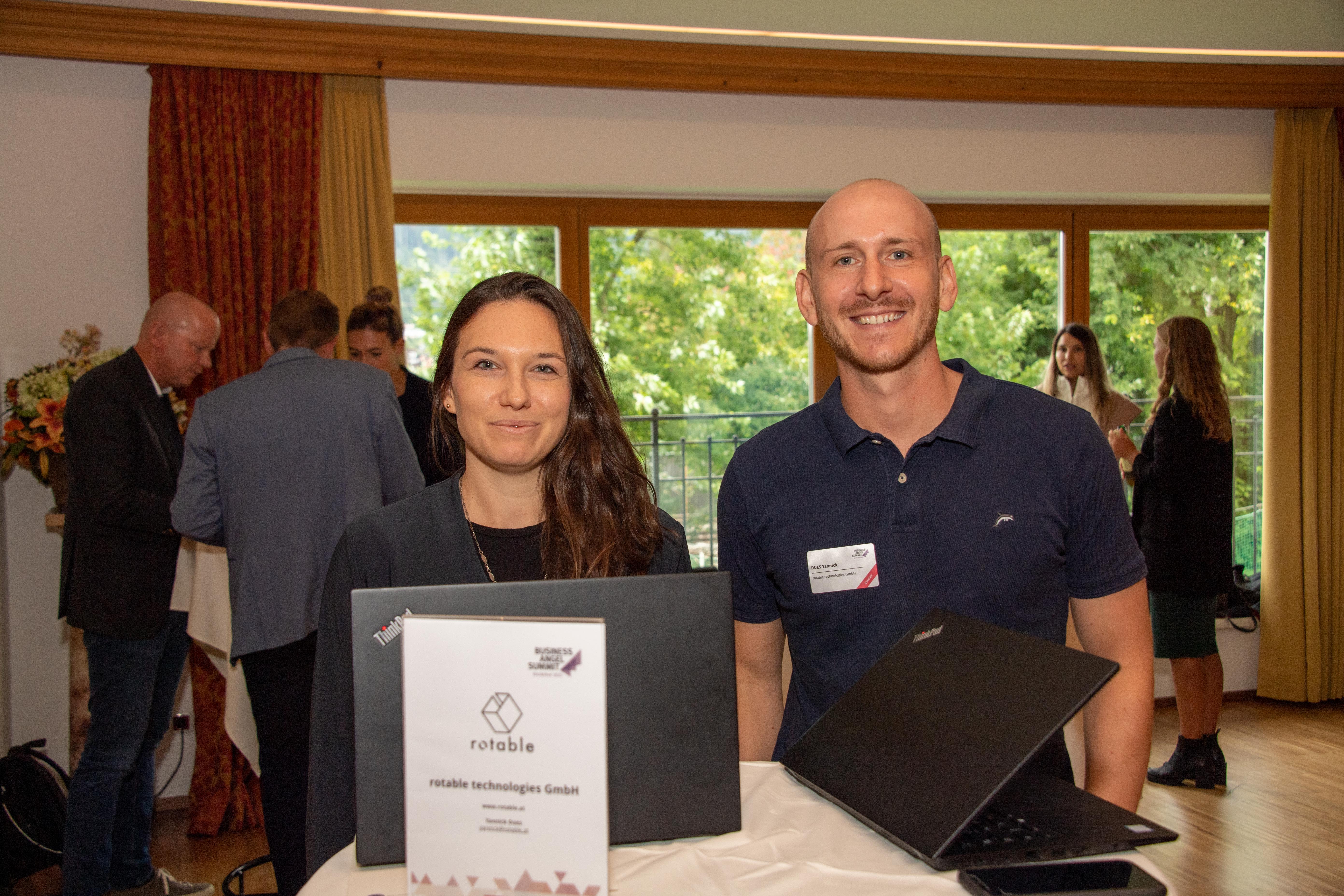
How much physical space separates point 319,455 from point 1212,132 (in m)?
4.36

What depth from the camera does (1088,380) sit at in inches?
162

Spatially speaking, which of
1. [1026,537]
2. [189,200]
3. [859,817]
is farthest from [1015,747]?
[189,200]

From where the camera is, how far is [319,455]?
2.49 m

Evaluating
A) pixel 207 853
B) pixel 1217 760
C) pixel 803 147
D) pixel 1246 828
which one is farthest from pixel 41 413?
pixel 1217 760

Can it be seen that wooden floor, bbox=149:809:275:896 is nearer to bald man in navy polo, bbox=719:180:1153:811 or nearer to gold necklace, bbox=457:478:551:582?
gold necklace, bbox=457:478:551:582

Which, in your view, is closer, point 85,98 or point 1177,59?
point 85,98

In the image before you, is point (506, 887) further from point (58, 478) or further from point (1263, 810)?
point (1263, 810)

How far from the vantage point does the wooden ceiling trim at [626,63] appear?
3.43m

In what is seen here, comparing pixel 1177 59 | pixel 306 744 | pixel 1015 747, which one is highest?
pixel 1177 59

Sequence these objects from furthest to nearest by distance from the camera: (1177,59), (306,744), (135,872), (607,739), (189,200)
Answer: (1177,59) → (189,200) → (135,872) → (306,744) → (607,739)

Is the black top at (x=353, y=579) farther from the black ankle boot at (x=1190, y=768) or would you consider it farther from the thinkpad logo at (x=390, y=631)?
the black ankle boot at (x=1190, y=768)

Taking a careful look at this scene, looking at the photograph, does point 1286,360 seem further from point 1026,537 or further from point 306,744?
point 306,744

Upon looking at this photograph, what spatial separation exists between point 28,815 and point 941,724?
3036 millimetres

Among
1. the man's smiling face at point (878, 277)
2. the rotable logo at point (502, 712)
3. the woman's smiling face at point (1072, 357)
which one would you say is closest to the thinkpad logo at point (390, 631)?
the rotable logo at point (502, 712)
